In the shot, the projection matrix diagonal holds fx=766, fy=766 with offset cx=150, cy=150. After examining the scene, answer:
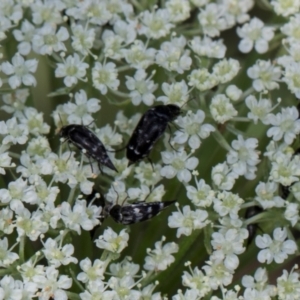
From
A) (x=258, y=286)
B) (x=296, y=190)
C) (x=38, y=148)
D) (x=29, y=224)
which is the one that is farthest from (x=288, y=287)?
(x=38, y=148)

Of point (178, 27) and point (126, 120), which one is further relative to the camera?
point (178, 27)

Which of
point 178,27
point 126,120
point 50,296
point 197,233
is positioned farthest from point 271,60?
point 50,296

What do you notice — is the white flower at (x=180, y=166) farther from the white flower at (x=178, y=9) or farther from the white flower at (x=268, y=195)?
the white flower at (x=178, y=9)

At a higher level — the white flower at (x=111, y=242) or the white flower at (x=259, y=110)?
the white flower at (x=259, y=110)

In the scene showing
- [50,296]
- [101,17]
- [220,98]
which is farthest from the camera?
[101,17]

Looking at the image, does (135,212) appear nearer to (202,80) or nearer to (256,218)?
(256,218)

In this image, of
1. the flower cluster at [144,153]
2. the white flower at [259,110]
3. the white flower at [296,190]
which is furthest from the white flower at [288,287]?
the white flower at [259,110]

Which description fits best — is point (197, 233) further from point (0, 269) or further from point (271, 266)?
point (0, 269)

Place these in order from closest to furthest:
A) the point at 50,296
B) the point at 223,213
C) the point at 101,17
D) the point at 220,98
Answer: the point at 50,296, the point at 223,213, the point at 220,98, the point at 101,17
